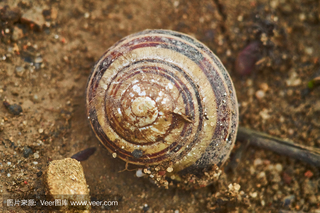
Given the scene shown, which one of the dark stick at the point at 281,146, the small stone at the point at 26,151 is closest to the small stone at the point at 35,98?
the small stone at the point at 26,151

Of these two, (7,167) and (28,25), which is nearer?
(7,167)

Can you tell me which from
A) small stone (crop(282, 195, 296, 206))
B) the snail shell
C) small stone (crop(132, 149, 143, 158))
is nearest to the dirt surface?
small stone (crop(282, 195, 296, 206))

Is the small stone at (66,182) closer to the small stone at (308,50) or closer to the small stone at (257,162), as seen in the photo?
the small stone at (257,162)

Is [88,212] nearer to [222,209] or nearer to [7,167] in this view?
[7,167]

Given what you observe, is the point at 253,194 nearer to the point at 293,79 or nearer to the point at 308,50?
the point at 293,79

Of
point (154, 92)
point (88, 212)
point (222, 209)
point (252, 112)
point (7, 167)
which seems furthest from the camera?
point (252, 112)

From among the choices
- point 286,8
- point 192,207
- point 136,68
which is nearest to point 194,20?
point 286,8

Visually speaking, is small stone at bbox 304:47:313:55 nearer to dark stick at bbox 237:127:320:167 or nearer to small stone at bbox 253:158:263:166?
dark stick at bbox 237:127:320:167
